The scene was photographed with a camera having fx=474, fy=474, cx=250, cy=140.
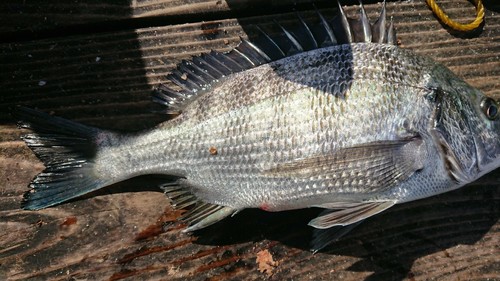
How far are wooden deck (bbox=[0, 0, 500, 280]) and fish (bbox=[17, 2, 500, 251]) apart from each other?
0.15m

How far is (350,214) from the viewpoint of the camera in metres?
2.01

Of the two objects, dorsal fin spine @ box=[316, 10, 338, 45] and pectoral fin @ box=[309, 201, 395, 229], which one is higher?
dorsal fin spine @ box=[316, 10, 338, 45]

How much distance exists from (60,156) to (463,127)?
1767 millimetres

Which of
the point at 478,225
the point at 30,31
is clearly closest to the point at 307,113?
the point at 478,225

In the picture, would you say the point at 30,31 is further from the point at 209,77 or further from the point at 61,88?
the point at 209,77

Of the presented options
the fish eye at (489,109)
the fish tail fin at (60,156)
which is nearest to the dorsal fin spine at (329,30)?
the fish eye at (489,109)

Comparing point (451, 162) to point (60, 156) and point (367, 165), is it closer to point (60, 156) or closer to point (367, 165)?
point (367, 165)

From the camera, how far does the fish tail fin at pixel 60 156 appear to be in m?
2.09

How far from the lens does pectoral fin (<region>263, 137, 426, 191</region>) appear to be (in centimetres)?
196

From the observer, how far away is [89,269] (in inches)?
85.2

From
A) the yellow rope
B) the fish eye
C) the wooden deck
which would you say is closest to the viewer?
the fish eye

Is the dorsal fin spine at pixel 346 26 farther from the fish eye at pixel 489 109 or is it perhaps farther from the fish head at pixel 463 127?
the fish eye at pixel 489 109

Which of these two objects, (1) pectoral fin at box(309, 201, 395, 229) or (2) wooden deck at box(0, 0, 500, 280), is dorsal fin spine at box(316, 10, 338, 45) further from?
(1) pectoral fin at box(309, 201, 395, 229)

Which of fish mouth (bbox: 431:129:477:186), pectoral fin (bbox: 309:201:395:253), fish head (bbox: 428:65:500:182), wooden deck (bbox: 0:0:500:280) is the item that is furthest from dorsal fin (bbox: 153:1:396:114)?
pectoral fin (bbox: 309:201:395:253)
